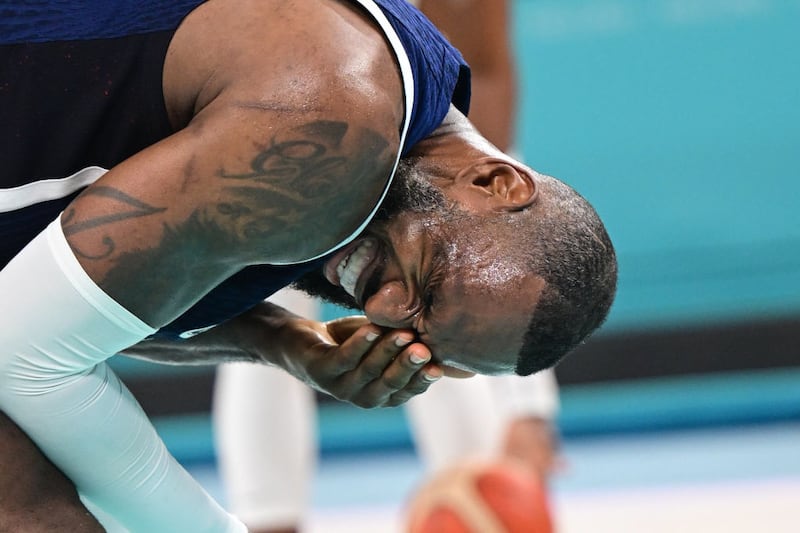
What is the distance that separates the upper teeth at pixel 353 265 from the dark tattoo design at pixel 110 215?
30 centimetres

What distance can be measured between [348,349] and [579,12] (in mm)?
3378

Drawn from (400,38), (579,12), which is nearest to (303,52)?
(400,38)

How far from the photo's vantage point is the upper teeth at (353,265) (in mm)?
1439

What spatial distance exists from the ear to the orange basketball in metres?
1.06

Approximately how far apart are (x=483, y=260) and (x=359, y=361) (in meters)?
0.25

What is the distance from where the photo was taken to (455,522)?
91.7 inches

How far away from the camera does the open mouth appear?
4.72 feet

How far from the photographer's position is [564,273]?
1361mm

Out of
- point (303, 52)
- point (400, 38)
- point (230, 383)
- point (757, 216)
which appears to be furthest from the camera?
point (757, 216)

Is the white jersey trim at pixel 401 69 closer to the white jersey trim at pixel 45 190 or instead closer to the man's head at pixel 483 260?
the man's head at pixel 483 260

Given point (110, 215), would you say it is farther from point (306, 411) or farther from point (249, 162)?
point (306, 411)

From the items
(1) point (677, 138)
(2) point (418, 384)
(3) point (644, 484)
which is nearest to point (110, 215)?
(2) point (418, 384)

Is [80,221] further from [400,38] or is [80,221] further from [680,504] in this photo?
[680,504]

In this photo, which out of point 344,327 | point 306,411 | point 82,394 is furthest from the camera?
point 306,411
